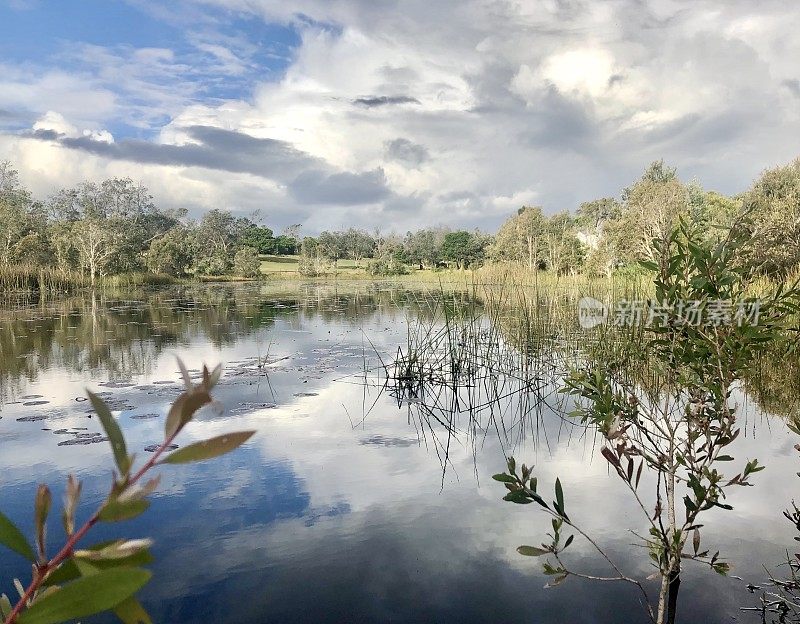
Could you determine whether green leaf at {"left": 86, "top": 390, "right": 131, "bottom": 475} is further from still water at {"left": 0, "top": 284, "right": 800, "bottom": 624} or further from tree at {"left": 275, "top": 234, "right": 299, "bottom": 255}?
tree at {"left": 275, "top": 234, "right": 299, "bottom": 255}

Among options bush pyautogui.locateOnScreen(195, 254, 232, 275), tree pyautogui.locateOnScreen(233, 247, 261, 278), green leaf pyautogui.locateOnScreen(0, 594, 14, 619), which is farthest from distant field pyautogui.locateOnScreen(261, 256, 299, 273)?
green leaf pyautogui.locateOnScreen(0, 594, 14, 619)

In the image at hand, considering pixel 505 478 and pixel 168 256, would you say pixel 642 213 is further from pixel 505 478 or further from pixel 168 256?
pixel 168 256

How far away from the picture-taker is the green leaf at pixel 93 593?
0.34 m

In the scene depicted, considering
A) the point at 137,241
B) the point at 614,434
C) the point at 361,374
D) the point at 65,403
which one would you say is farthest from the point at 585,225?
the point at 614,434

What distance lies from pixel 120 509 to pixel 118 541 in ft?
0.20

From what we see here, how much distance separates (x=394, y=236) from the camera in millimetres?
56312

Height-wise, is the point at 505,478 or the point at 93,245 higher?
the point at 93,245

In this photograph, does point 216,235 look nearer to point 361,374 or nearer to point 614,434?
point 361,374

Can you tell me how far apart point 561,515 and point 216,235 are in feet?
175

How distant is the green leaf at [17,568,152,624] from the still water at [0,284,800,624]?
2.03m

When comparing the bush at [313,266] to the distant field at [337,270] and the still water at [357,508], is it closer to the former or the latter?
the distant field at [337,270]

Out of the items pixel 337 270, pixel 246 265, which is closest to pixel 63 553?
pixel 246 265

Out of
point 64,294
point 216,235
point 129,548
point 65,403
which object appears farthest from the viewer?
point 216,235

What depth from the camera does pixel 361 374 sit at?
6.86 m
